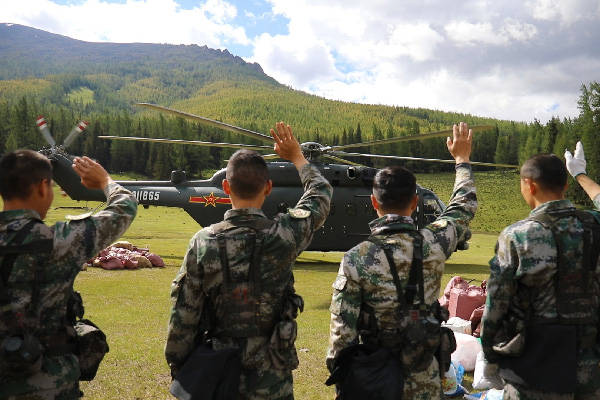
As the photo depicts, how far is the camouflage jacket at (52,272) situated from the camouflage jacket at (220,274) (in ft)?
1.50

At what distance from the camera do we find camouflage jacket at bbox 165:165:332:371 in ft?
8.62

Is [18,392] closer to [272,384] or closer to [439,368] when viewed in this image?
[272,384]

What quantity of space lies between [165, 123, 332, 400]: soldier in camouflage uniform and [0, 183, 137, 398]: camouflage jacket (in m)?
0.49

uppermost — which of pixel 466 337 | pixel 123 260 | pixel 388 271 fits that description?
pixel 388 271

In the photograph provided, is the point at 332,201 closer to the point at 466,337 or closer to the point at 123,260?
the point at 123,260

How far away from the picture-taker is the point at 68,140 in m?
13.1

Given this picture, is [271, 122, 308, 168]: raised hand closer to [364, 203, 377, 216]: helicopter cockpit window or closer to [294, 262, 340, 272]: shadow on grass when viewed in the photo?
[364, 203, 377, 216]: helicopter cockpit window

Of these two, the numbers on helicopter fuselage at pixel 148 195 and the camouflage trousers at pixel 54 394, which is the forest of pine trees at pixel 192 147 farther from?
the camouflage trousers at pixel 54 394

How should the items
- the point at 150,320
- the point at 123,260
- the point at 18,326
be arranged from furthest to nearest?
the point at 123,260 → the point at 150,320 → the point at 18,326

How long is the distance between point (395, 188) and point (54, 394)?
2.14m

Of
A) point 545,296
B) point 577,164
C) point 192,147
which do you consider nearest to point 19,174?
point 545,296

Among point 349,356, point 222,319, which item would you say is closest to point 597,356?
point 349,356

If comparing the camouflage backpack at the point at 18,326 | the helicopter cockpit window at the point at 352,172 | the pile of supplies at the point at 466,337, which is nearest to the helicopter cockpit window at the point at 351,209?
the helicopter cockpit window at the point at 352,172

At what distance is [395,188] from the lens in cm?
286
